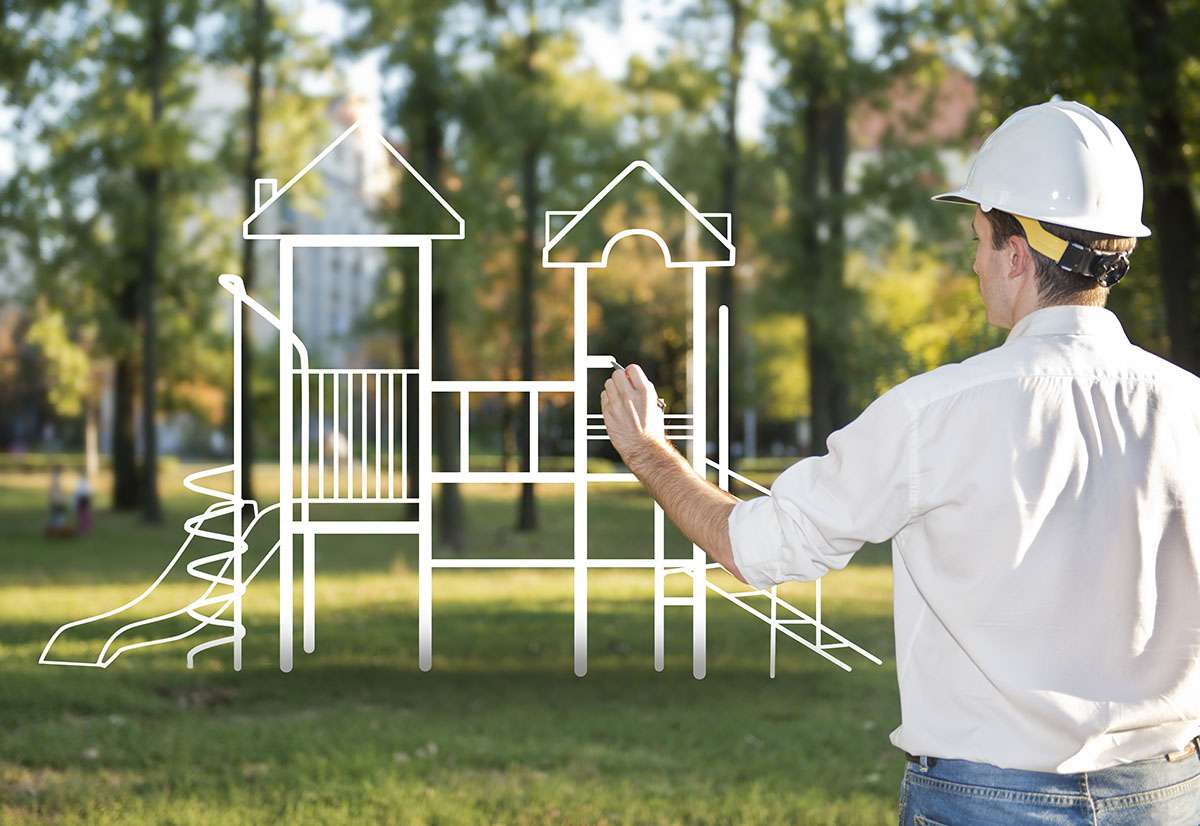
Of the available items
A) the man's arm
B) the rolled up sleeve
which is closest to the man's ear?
the rolled up sleeve

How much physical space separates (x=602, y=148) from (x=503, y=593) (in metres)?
10.1

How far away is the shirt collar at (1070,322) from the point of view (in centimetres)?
271

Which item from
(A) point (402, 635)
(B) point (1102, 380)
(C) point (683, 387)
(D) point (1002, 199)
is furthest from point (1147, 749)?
(C) point (683, 387)

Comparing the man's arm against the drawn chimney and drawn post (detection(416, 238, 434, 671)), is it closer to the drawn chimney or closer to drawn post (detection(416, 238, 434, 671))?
drawn post (detection(416, 238, 434, 671))

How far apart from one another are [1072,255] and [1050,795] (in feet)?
3.46

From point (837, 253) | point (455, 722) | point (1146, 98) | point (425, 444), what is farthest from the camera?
point (837, 253)

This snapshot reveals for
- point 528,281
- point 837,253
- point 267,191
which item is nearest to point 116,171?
point 528,281

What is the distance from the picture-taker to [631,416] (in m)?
3.46

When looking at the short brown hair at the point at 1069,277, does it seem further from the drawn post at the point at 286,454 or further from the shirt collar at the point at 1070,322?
the drawn post at the point at 286,454

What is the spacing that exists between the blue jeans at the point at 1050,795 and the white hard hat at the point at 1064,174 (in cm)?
108

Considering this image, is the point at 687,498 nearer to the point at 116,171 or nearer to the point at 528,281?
the point at 528,281

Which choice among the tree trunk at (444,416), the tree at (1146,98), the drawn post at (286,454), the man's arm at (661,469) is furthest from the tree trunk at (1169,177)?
the tree trunk at (444,416)

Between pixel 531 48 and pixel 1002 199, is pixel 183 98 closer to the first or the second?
pixel 531 48

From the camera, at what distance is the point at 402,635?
13.7 meters
